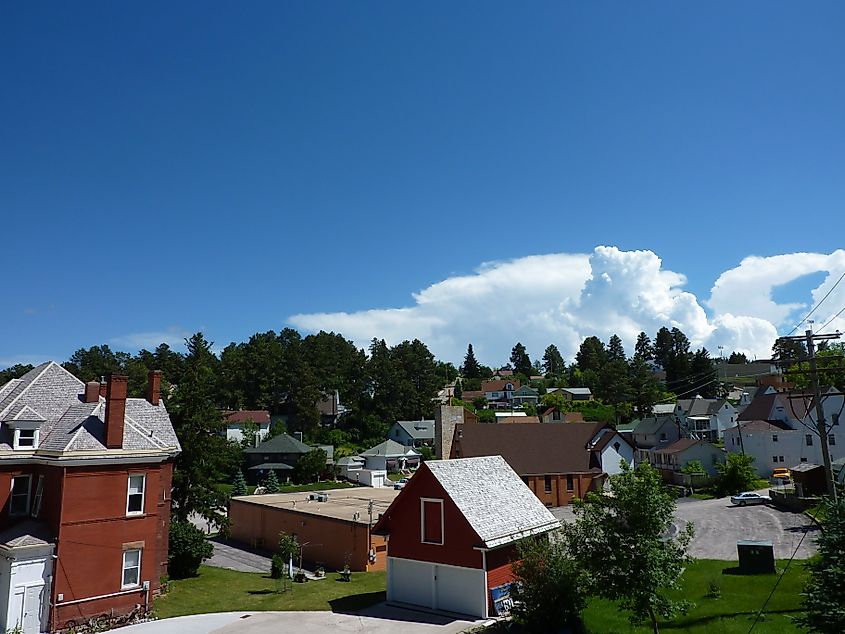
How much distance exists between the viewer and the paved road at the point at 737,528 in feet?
107

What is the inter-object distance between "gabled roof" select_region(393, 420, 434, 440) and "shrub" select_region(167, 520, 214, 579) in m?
64.3

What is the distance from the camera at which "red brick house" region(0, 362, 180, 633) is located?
2453 cm

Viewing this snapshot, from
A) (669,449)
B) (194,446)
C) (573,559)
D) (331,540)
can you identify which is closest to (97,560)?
(194,446)

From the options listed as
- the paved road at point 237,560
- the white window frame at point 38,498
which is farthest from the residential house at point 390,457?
the white window frame at point 38,498

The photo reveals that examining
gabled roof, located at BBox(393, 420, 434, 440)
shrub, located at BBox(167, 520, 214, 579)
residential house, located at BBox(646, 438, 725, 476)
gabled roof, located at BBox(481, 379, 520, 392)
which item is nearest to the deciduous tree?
shrub, located at BBox(167, 520, 214, 579)

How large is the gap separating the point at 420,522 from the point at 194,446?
17054 millimetres

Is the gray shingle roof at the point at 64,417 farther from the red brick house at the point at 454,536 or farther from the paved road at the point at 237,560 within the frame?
the red brick house at the point at 454,536

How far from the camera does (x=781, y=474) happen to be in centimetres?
6244

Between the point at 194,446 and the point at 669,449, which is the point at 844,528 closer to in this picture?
the point at 194,446

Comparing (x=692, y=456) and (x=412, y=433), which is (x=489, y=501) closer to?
(x=692, y=456)

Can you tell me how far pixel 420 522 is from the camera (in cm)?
2730

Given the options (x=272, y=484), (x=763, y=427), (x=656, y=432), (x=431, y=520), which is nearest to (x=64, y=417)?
(x=431, y=520)

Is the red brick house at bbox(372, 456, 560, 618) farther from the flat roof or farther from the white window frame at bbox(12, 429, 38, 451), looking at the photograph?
the white window frame at bbox(12, 429, 38, 451)

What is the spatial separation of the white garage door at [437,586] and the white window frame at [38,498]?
50.7 feet
